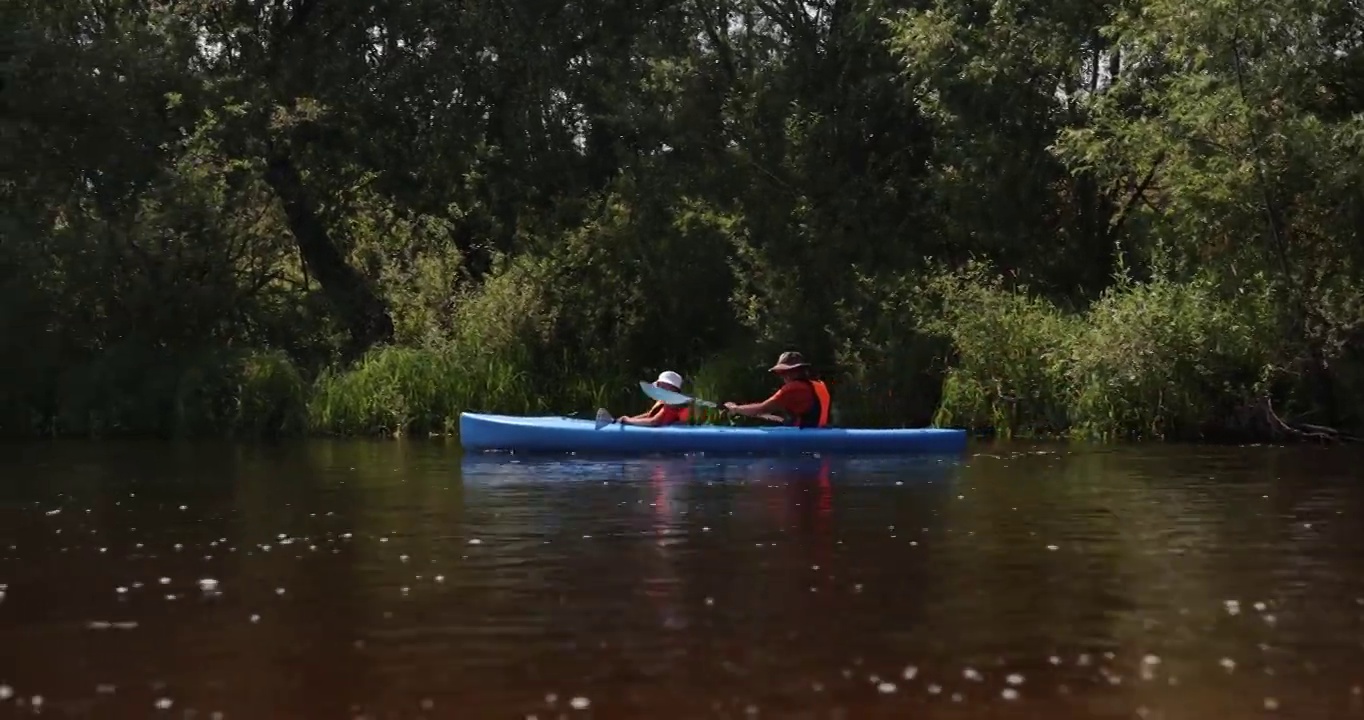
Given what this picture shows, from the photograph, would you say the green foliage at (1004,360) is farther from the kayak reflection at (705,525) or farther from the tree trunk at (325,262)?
the tree trunk at (325,262)

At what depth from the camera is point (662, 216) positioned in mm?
27109

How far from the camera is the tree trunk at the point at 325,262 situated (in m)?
28.4

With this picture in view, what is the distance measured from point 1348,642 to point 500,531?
576 centimetres

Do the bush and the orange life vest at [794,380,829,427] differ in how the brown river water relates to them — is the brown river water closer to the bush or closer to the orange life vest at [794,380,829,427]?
the orange life vest at [794,380,829,427]

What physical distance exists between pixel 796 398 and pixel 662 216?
8.62m

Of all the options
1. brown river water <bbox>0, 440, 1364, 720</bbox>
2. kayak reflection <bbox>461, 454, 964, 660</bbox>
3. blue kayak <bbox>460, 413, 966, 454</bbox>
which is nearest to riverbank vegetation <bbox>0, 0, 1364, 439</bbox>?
blue kayak <bbox>460, 413, 966, 454</bbox>

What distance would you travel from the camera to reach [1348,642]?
7867mm

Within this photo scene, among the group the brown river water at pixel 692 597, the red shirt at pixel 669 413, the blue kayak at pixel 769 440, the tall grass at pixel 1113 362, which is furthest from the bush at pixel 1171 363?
the red shirt at pixel 669 413

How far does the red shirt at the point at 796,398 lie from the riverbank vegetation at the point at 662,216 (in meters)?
3.84

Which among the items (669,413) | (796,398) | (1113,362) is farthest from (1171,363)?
(669,413)

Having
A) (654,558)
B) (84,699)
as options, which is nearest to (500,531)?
(654,558)

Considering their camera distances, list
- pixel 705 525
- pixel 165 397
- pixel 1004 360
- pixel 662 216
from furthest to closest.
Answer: pixel 662 216 → pixel 165 397 → pixel 1004 360 → pixel 705 525

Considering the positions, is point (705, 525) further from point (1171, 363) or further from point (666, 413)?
point (1171, 363)

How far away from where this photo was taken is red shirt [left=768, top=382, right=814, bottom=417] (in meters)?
18.9
